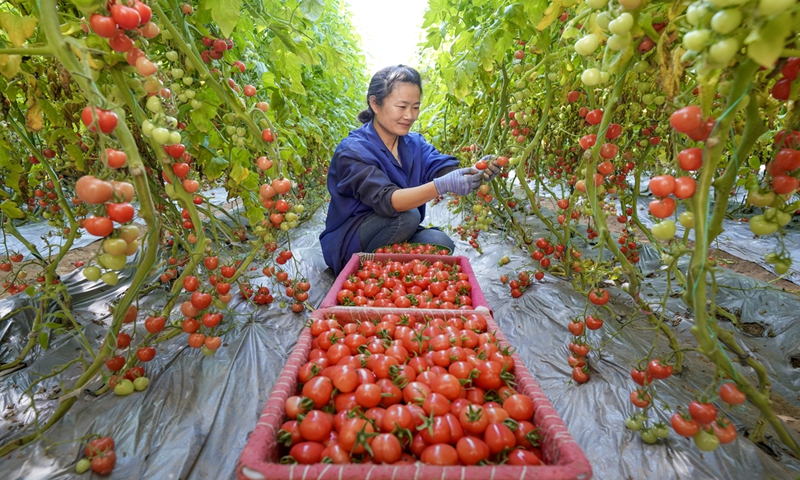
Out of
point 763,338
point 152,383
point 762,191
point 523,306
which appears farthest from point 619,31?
point 763,338

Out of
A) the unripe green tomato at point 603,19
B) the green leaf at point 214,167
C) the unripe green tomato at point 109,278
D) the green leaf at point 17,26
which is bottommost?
the unripe green tomato at point 109,278

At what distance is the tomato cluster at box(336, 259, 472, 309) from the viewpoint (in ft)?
6.01

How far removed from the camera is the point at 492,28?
174 centimetres

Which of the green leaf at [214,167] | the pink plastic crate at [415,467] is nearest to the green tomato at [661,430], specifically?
the pink plastic crate at [415,467]

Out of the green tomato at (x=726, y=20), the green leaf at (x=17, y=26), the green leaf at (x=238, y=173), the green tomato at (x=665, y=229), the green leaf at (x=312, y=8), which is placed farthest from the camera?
the green leaf at (x=238, y=173)

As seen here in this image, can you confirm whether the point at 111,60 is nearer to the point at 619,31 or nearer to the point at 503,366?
the point at 619,31

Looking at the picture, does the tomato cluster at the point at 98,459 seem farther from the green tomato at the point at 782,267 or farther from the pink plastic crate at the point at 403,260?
the green tomato at the point at 782,267

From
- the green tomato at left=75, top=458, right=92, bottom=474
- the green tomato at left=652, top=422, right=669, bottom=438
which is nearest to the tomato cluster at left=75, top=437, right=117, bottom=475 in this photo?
the green tomato at left=75, top=458, right=92, bottom=474

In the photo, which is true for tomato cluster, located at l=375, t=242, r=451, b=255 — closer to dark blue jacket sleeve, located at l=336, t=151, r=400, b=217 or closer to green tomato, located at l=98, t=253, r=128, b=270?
dark blue jacket sleeve, located at l=336, t=151, r=400, b=217

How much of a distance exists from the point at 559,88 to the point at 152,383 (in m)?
2.42

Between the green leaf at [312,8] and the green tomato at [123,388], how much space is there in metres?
1.51

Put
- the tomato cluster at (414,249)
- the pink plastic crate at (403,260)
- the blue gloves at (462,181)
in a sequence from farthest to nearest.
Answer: the tomato cluster at (414,249)
the blue gloves at (462,181)
the pink plastic crate at (403,260)

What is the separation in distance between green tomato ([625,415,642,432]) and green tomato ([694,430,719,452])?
14.0 inches

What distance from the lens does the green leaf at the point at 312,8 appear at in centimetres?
139
